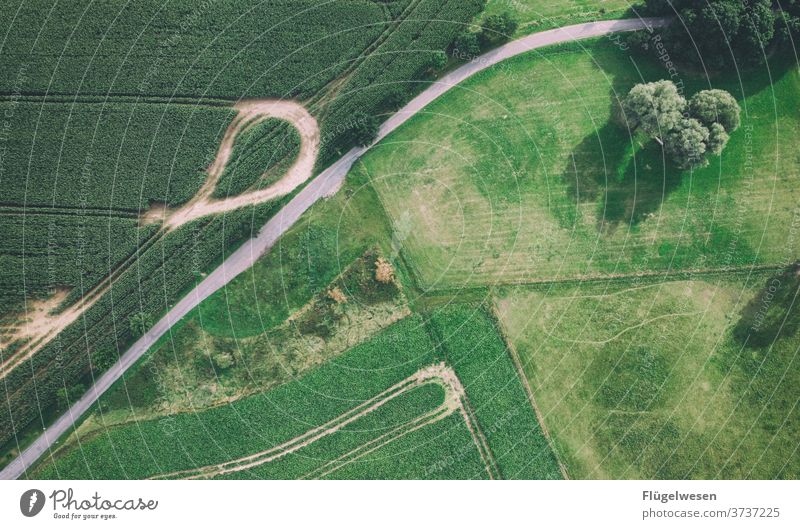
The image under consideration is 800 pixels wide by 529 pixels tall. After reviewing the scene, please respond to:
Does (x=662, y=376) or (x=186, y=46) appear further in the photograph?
(x=186, y=46)

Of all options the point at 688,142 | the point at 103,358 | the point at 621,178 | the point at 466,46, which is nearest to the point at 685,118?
the point at 688,142

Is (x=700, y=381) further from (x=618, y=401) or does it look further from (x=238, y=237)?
(x=238, y=237)

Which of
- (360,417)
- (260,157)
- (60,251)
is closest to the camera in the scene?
(360,417)

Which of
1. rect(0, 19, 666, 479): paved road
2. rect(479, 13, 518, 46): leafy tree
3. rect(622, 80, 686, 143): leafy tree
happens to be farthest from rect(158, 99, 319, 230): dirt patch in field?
rect(622, 80, 686, 143): leafy tree

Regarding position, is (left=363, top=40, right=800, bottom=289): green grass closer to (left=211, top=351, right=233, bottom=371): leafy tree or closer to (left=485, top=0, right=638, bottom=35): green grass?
(left=485, top=0, right=638, bottom=35): green grass

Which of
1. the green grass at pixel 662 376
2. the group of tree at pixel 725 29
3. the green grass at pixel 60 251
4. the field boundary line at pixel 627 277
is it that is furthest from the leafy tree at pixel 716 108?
the green grass at pixel 60 251

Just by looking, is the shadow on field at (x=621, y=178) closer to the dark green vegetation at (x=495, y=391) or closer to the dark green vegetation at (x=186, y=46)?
the dark green vegetation at (x=495, y=391)

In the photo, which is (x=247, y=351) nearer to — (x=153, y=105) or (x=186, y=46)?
(x=153, y=105)
